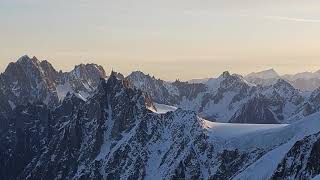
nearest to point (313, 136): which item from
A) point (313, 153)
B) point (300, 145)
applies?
point (300, 145)

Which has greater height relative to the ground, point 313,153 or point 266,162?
point 313,153

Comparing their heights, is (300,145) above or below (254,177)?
above

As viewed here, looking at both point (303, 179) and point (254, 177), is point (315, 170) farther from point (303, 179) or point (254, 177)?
point (254, 177)

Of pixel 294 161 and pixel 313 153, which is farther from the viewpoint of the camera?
pixel 294 161

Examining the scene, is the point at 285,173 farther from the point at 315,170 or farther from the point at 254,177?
the point at 254,177

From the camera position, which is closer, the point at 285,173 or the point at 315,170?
the point at 315,170

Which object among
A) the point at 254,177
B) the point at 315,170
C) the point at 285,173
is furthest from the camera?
the point at 254,177

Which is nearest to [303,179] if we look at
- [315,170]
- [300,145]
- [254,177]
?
[315,170]

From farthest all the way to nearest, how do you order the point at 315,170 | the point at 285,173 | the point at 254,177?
the point at 254,177, the point at 285,173, the point at 315,170

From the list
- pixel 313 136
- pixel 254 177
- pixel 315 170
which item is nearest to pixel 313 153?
pixel 315 170
